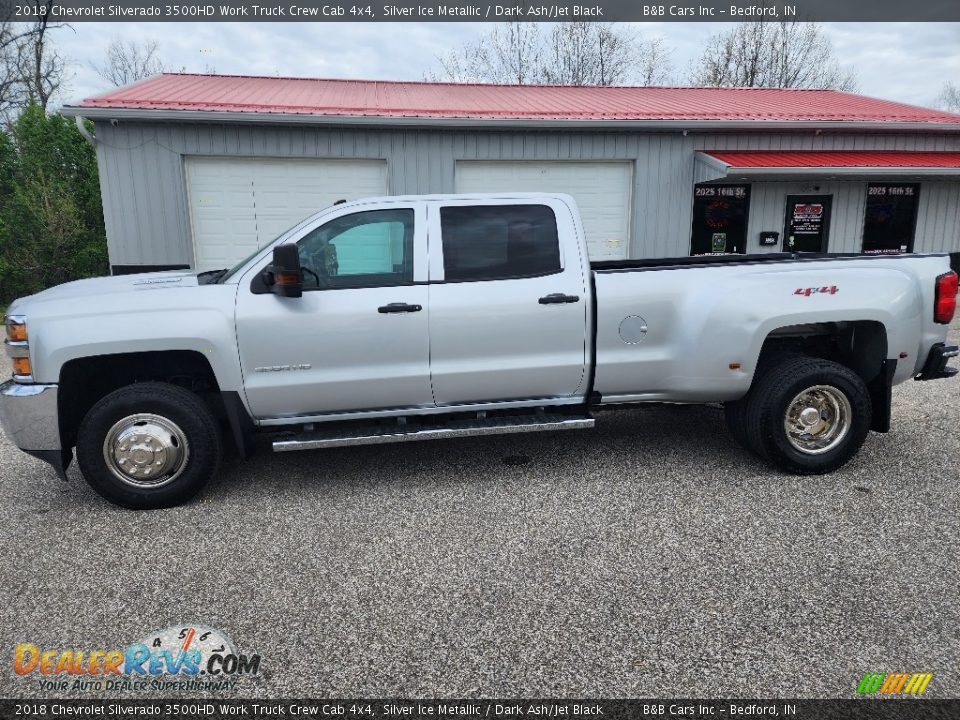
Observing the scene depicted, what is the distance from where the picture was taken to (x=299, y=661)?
8.86 ft

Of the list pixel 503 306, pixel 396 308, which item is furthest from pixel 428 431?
pixel 503 306

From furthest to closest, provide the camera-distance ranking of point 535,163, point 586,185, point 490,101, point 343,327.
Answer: point 490,101, point 586,185, point 535,163, point 343,327

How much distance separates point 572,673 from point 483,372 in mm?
2169

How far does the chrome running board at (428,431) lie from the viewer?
425 centimetres

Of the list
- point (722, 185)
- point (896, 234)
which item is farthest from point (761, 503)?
point (896, 234)

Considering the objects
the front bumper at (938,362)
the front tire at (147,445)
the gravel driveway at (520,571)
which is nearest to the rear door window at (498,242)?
the gravel driveway at (520,571)

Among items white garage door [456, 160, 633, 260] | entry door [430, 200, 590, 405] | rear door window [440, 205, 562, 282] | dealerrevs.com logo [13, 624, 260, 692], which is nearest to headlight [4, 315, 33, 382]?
dealerrevs.com logo [13, 624, 260, 692]

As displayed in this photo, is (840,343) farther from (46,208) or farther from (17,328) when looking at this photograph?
(46,208)

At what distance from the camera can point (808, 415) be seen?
4.57 metres

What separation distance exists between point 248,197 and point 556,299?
8.86m

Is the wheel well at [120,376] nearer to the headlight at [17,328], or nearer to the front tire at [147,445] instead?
the front tire at [147,445]

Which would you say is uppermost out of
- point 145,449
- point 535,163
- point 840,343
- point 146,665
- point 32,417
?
point 535,163

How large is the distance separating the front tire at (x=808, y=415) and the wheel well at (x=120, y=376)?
146 inches

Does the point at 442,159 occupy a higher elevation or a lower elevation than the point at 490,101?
lower
